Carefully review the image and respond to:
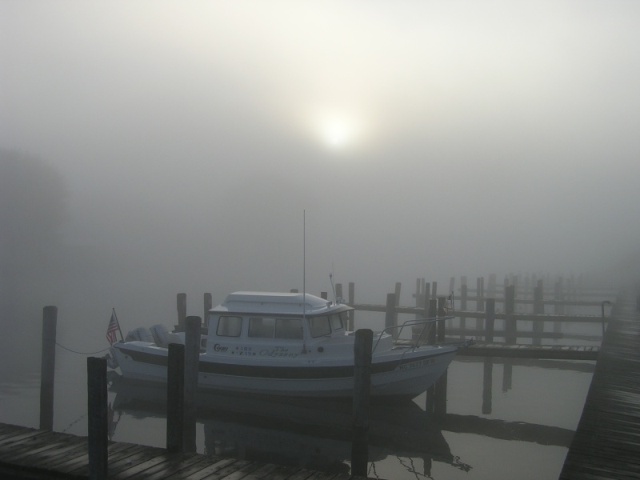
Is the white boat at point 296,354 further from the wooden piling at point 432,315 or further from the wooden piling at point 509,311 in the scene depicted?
the wooden piling at point 509,311

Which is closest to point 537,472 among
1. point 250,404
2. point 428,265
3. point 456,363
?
point 250,404

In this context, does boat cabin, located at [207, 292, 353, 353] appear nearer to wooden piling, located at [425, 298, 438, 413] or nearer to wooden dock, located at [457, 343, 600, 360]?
wooden piling, located at [425, 298, 438, 413]

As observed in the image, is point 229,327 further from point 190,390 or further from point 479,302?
point 479,302

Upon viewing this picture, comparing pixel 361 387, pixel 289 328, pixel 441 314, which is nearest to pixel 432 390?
pixel 441 314

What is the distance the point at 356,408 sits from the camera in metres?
13.3

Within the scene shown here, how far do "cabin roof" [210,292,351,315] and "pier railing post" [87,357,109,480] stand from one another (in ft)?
29.9

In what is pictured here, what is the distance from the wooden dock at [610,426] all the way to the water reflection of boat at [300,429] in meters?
3.66

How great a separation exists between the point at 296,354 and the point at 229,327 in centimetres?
223

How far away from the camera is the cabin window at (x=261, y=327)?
18.8m

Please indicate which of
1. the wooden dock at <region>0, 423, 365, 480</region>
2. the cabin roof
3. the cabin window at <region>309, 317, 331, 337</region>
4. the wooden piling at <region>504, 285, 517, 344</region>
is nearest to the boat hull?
the cabin window at <region>309, 317, 331, 337</region>

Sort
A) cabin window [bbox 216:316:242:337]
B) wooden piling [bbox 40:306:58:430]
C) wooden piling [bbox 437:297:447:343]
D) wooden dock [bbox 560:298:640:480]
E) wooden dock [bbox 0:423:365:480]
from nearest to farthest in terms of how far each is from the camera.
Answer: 1. wooden dock [bbox 560:298:640:480]
2. wooden dock [bbox 0:423:365:480]
3. wooden piling [bbox 40:306:58:430]
4. cabin window [bbox 216:316:242:337]
5. wooden piling [bbox 437:297:447:343]

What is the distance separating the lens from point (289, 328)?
18625 mm

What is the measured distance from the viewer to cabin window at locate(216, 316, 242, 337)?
19.1 meters

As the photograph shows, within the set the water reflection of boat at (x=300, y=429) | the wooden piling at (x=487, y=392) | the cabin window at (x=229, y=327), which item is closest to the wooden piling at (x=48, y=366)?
the water reflection of boat at (x=300, y=429)
